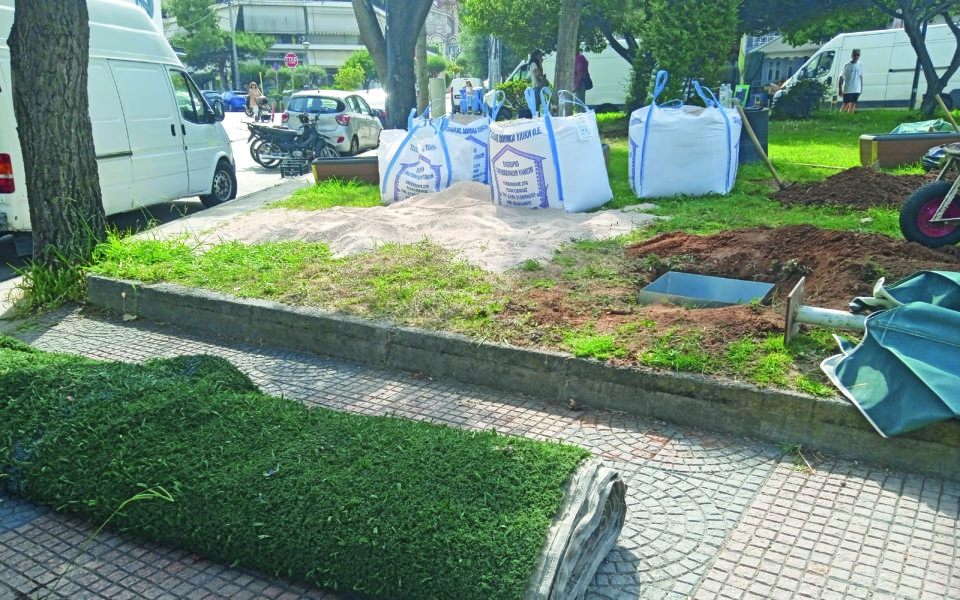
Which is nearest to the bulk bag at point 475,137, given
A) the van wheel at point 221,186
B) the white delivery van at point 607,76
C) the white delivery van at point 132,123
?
the white delivery van at point 132,123

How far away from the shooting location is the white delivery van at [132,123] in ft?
26.2

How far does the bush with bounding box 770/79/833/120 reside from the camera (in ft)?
70.4

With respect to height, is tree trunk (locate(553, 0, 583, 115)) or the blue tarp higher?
tree trunk (locate(553, 0, 583, 115))

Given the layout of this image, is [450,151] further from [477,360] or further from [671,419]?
[671,419]

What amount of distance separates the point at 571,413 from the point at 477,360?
698 mm

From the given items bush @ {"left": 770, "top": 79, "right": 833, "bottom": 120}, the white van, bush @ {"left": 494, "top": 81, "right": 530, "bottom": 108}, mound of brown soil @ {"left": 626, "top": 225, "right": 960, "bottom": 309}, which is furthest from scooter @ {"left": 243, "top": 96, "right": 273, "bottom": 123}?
mound of brown soil @ {"left": 626, "top": 225, "right": 960, "bottom": 309}

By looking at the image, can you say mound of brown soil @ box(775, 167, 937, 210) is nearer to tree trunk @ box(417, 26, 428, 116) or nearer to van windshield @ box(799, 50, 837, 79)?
tree trunk @ box(417, 26, 428, 116)

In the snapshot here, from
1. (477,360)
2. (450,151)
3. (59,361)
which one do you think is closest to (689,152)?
(450,151)

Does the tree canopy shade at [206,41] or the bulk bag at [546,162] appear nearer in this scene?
the bulk bag at [546,162]

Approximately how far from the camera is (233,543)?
→ 281cm

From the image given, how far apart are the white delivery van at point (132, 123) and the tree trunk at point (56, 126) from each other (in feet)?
5.36

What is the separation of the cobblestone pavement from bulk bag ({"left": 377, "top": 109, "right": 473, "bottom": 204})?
5.49m

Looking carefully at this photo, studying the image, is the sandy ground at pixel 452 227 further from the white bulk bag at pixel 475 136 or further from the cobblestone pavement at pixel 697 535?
the cobblestone pavement at pixel 697 535

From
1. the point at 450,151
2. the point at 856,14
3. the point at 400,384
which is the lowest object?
the point at 400,384
